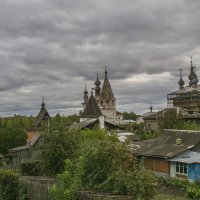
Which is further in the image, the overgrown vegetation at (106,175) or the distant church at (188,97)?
the distant church at (188,97)

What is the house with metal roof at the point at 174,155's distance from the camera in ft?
96.9

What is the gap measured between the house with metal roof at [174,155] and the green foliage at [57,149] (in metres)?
8.09

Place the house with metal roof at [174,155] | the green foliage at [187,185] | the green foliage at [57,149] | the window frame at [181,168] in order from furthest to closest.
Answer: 1. the window frame at [181,168]
2. the house with metal roof at [174,155]
3. the green foliage at [57,149]
4. the green foliage at [187,185]

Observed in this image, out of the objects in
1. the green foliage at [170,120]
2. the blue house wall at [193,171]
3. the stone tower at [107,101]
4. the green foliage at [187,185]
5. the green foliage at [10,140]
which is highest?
the stone tower at [107,101]

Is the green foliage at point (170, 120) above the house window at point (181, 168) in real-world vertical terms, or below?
above

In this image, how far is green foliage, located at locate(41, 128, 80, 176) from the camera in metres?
23.4

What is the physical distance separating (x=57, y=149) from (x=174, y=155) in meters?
11.2

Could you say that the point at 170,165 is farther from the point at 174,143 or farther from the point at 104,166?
the point at 104,166

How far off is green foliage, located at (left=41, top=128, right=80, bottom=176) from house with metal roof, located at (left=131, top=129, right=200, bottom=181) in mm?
8094

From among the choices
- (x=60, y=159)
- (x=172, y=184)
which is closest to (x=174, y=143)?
(x=172, y=184)

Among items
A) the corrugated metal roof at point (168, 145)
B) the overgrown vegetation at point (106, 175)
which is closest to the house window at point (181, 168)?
the corrugated metal roof at point (168, 145)

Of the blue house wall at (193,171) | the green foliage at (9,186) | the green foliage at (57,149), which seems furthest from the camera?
the blue house wall at (193,171)

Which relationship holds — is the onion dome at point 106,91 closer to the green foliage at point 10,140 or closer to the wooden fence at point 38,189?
the green foliage at point 10,140

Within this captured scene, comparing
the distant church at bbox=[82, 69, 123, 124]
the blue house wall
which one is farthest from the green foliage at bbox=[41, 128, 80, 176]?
the distant church at bbox=[82, 69, 123, 124]
